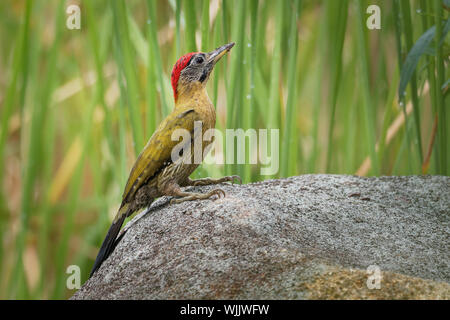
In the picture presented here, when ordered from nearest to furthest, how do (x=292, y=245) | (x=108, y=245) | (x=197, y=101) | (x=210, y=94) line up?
(x=292, y=245) → (x=108, y=245) → (x=197, y=101) → (x=210, y=94)

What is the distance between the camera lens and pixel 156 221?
2.02m

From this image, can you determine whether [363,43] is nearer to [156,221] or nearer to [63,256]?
[156,221]

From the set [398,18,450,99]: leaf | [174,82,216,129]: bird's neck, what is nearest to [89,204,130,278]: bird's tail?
[174,82,216,129]: bird's neck

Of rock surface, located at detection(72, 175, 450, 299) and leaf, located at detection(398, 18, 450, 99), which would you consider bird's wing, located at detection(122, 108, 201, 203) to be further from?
leaf, located at detection(398, 18, 450, 99)

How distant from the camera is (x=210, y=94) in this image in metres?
2.93

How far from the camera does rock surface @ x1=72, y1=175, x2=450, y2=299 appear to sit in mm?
1493

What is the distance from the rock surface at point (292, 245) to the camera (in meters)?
1.49

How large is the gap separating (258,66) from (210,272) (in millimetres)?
1684

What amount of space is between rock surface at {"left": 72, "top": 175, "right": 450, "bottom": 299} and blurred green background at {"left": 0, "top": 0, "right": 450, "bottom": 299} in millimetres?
469

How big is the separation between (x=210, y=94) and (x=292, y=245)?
1426mm

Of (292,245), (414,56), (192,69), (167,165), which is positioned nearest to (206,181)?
(167,165)

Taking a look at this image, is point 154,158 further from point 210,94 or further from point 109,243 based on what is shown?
point 210,94
